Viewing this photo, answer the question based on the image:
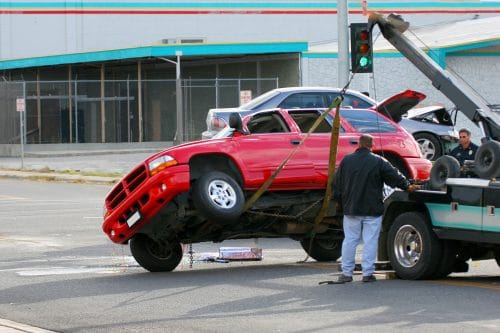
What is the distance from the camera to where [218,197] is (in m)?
14.3

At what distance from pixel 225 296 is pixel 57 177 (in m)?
25.3

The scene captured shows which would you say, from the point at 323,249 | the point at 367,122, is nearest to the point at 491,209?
the point at 323,249

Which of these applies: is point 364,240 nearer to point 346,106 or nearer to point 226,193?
point 226,193

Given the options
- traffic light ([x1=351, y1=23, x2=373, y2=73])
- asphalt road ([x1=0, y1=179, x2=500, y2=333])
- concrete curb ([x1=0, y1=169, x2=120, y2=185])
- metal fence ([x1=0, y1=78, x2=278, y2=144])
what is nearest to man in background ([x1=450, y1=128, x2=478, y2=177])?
traffic light ([x1=351, y1=23, x2=373, y2=73])

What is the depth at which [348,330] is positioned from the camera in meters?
9.99

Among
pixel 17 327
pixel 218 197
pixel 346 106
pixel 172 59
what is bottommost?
pixel 17 327

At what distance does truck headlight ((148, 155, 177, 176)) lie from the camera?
14.3 m

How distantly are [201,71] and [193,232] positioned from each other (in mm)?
39057

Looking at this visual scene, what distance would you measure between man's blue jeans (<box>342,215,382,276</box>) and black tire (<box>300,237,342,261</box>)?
8.72ft

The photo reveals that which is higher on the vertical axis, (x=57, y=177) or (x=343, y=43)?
(x=343, y=43)

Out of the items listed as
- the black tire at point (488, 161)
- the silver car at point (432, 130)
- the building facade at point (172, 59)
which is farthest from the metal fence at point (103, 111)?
the black tire at point (488, 161)

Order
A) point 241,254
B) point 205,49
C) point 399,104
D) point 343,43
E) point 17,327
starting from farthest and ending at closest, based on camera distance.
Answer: point 205,49, point 343,43, point 399,104, point 241,254, point 17,327

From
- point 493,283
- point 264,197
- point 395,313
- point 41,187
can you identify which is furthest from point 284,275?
point 41,187

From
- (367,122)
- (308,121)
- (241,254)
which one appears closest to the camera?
(241,254)
